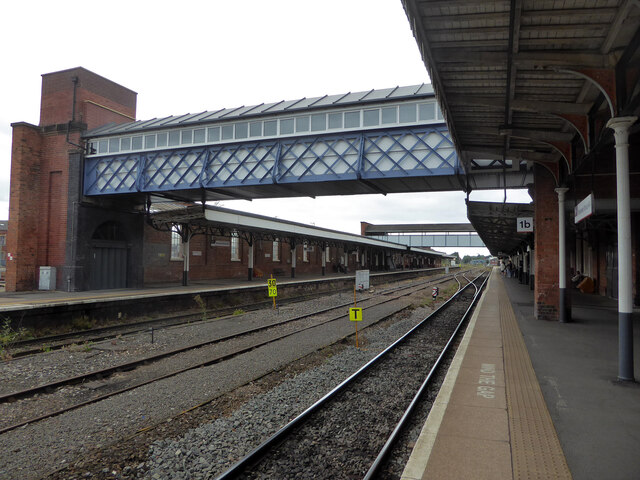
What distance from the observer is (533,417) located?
475cm

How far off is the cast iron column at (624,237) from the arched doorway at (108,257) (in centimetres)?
2265

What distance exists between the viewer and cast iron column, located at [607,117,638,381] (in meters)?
5.79

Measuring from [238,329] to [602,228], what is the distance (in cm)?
1546

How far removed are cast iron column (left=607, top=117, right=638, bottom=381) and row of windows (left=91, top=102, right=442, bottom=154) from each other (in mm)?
11006

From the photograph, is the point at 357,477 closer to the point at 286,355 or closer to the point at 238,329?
the point at 286,355

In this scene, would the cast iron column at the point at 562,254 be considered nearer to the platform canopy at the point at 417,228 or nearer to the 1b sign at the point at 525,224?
the 1b sign at the point at 525,224

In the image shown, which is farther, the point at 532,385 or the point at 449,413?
the point at 532,385

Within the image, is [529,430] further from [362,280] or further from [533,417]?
[362,280]

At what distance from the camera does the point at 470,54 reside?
599 centimetres

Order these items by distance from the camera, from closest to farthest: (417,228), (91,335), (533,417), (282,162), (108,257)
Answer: (533,417), (91,335), (282,162), (108,257), (417,228)

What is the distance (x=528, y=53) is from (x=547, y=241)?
771 centimetres

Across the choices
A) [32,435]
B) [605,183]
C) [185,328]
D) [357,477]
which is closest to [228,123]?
[185,328]

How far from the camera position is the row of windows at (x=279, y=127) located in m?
16.9

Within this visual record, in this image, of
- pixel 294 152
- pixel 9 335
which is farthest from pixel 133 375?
pixel 294 152
